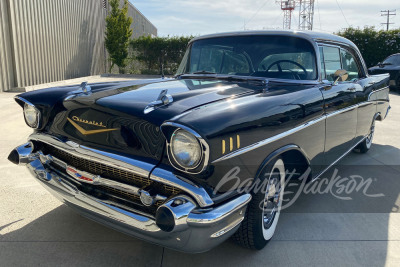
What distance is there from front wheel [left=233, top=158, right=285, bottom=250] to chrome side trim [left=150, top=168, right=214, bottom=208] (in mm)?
471

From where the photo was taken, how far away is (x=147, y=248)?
2.49 m

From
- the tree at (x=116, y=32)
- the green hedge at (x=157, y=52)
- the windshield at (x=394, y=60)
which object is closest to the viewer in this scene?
the windshield at (x=394, y=60)

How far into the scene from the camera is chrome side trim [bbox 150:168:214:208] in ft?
5.98

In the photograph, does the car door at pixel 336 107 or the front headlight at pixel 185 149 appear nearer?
the front headlight at pixel 185 149

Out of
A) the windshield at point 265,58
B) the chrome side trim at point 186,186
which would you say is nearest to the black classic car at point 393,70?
the windshield at point 265,58

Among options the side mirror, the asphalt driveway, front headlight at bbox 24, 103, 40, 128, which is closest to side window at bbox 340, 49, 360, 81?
the side mirror

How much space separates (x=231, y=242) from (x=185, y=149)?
39.8 inches

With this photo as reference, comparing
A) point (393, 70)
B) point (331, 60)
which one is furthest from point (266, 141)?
point (393, 70)

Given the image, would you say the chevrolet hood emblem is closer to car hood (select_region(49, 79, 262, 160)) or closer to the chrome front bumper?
car hood (select_region(49, 79, 262, 160))

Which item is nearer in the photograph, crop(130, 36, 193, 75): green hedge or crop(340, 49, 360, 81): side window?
crop(340, 49, 360, 81): side window

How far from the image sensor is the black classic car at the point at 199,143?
73.5 inches

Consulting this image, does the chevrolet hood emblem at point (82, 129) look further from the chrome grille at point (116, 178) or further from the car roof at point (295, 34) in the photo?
the car roof at point (295, 34)

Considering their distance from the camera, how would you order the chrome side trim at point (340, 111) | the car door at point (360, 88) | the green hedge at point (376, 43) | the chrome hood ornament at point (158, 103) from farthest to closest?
the green hedge at point (376, 43) → the car door at point (360, 88) → the chrome side trim at point (340, 111) → the chrome hood ornament at point (158, 103)

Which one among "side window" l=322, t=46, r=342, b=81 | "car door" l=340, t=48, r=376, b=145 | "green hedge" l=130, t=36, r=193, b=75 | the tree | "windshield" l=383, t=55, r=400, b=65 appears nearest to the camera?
"side window" l=322, t=46, r=342, b=81
